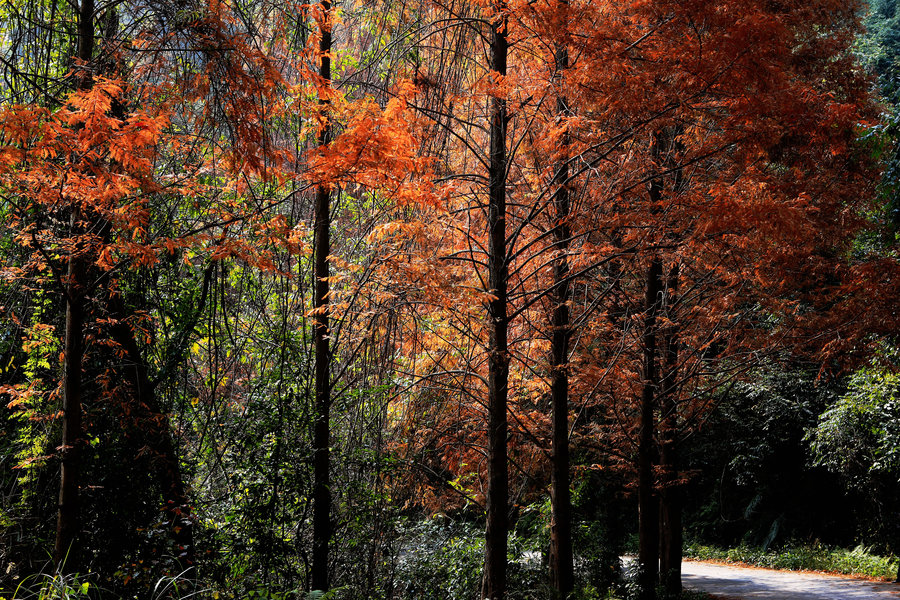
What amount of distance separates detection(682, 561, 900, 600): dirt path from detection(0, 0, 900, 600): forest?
382 cm

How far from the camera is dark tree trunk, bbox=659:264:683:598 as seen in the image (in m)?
10.5

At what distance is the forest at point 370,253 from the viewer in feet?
16.4

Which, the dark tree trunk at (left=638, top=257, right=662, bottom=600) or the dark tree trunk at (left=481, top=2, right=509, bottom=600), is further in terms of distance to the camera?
the dark tree trunk at (left=638, top=257, right=662, bottom=600)

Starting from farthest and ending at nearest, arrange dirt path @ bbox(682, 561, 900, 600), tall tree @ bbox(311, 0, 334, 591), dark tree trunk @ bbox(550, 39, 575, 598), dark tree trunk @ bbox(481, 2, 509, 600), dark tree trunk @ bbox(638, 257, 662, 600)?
dirt path @ bbox(682, 561, 900, 600), dark tree trunk @ bbox(638, 257, 662, 600), dark tree trunk @ bbox(550, 39, 575, 598), tall tree @ bbox(311, 0, 334, 591), dark tree trunk @ bbox(481, 2, 509, 600)

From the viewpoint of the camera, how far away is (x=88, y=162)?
4.53 m

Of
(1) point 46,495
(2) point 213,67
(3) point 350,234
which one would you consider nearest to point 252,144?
(2) point 213,67

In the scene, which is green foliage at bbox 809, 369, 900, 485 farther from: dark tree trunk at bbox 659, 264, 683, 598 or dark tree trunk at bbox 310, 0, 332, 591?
dark tree trunk at bbox 310, 0, 332, 591

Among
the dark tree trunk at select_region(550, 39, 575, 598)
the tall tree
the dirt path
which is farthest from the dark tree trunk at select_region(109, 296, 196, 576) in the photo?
the dirt path

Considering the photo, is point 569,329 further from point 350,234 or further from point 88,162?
point 88,162

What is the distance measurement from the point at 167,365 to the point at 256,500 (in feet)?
5.62

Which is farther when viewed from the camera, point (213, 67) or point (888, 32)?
point (888, 32)

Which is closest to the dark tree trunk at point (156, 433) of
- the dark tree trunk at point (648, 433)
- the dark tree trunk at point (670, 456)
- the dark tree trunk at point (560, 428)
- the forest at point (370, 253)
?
the forest at point (370, 253)

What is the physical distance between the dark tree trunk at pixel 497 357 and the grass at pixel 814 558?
1321 cm

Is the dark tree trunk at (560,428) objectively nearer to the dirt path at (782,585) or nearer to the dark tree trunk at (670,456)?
the dark tree trunk at (670,456)
